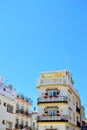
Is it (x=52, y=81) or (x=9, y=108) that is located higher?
(x=52, y=81)

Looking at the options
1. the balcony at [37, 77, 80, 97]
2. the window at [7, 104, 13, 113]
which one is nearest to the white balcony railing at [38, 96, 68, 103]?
the balcony at [37, 77, 80, 97]

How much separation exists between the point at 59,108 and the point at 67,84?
4.14 meters

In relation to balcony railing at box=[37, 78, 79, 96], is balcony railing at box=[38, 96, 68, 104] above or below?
below

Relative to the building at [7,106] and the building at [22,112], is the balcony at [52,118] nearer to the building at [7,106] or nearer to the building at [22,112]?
the building at [7,106]

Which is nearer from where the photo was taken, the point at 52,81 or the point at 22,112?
the point at 52,81

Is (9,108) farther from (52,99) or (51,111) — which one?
(52,99)

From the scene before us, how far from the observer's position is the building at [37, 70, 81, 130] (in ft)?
145

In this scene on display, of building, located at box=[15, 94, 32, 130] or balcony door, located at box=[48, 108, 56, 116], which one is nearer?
balcony door, located at box=[48, 108, 56, 116]

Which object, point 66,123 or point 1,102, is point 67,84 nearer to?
point 66,123

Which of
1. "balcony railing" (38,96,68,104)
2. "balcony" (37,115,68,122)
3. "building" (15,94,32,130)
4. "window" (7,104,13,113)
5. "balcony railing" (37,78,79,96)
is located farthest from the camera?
"building" (15,94,32,130)

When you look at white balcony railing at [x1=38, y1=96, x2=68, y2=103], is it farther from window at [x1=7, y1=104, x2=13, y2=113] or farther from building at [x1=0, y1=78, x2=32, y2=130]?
window at [x1=7, y1=104, x2=13, y2=113]

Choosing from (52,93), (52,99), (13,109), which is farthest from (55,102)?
(13,109)

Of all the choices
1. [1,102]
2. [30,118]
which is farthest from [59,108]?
[30,118]

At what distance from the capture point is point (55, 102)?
149ft
